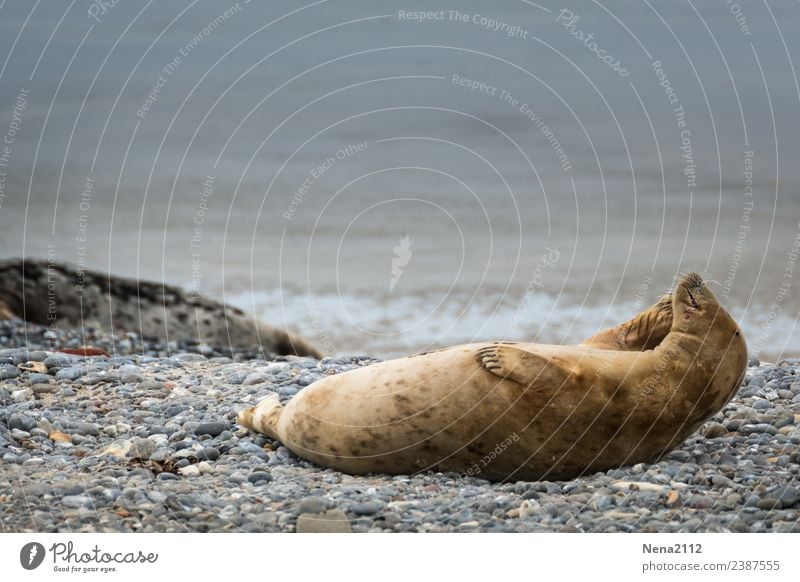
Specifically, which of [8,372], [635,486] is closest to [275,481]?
[635,486]

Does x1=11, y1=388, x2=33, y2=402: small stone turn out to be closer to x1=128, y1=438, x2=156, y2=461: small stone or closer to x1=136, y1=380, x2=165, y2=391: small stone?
x1=136, y1=380, x2=165, y2=391: small stone

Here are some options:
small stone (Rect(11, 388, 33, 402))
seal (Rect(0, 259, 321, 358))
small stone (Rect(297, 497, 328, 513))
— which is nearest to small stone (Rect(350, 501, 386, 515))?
small stone (Rect(297, 497, 328, 513))

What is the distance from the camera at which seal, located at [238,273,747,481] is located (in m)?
6.73

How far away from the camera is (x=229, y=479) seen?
7133 mm

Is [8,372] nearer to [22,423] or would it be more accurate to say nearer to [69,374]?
[69,374]

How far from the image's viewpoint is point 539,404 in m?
6.71

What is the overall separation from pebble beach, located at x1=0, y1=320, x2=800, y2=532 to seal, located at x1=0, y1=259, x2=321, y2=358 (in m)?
3.84

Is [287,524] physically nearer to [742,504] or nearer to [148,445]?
[148,445]

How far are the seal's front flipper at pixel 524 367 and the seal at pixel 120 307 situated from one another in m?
6.40

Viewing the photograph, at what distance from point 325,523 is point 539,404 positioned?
5.28ft

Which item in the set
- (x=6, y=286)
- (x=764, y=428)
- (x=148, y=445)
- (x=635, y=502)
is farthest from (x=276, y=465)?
(x=6, y=286)

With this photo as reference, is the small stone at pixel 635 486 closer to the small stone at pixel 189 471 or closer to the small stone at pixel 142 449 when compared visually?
the small stone at pixel 189 471

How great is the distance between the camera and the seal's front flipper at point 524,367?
22.0 ft

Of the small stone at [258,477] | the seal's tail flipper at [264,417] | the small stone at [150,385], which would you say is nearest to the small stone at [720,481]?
the small stone at [258,477]
